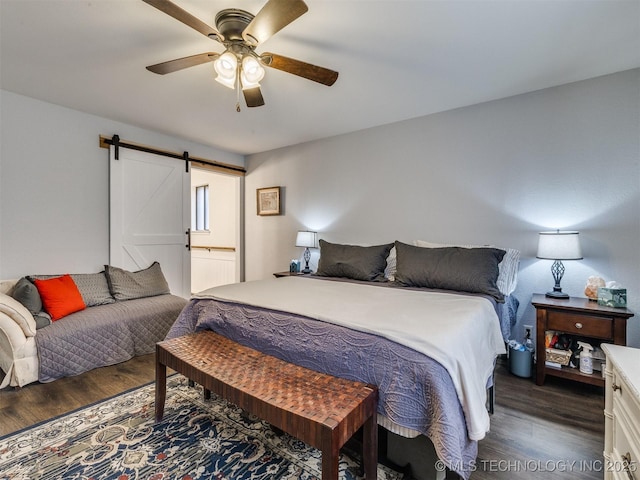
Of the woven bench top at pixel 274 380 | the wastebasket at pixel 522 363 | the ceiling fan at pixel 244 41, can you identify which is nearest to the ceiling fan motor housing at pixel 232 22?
the ceiling fan at pixel 244 41

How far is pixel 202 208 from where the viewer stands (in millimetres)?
6262

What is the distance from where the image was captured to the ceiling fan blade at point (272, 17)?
4.63ft

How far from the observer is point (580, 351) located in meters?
2.33

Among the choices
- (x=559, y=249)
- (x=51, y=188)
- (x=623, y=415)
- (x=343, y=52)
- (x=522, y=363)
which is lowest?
(x=522, y=363)

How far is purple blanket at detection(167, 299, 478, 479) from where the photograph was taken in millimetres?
1201

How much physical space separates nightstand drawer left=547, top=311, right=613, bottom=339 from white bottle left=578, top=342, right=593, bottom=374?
16 centimetres

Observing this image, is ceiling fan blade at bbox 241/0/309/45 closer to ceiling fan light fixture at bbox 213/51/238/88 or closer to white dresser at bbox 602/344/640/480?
ceiling fan light fixture at bbox 213/51/238/88

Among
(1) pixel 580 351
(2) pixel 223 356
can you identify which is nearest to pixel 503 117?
(1) pixel 580 351

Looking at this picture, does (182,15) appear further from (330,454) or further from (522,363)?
(522,363)

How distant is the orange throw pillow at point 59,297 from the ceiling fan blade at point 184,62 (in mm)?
2152

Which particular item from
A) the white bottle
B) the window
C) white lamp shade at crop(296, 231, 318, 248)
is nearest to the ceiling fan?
white lamp shade at crop(296, 231, 318, 248)

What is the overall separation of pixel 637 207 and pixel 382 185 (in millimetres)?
2144

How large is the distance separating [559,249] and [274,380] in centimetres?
230

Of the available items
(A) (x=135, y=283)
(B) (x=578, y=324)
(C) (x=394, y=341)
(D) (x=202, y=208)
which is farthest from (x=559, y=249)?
(D) (x=202, y=208)
